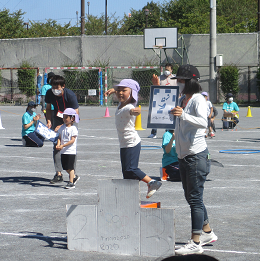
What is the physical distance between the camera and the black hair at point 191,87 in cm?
447

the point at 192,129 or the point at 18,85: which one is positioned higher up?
the point at 18,85

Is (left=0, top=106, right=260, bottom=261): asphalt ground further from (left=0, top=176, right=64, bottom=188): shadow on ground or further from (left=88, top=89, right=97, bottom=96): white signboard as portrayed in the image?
(left=88, top=89, right=97, bottom=96): white signboard

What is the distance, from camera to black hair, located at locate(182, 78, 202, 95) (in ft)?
14.7

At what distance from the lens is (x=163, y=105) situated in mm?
4832

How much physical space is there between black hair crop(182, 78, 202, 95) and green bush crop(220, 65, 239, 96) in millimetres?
29313

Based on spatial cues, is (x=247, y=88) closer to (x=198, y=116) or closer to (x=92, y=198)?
(x=92, y=198)

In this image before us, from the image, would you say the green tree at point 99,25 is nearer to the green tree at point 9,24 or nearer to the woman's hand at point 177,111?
the green tree at point 9,24

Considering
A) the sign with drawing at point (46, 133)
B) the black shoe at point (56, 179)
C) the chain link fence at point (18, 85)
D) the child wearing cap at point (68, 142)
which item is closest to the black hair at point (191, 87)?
the child wearing cap at point (68, 142)

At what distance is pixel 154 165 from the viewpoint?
31.6ft

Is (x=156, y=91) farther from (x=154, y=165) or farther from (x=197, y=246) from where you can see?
(x=154, y=165)

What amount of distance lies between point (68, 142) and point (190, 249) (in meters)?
3.69

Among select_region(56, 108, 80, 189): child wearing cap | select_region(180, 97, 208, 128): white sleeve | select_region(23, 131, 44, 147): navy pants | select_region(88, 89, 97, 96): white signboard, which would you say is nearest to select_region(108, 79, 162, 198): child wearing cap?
select_region(180, 97, 208, 128): white sleeve

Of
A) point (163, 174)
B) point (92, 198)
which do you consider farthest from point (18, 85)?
point (92, 198)

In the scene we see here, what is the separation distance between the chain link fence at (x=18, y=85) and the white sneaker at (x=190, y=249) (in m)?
32.0
